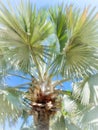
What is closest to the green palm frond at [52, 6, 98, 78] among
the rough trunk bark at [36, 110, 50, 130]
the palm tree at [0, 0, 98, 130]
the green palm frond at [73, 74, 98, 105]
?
the palm tree at [0, 0, 98, 130]

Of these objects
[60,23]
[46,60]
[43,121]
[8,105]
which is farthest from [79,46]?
[8,105]

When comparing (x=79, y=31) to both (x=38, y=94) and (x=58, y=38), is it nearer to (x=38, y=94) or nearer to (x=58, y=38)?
(x=58, y=38)

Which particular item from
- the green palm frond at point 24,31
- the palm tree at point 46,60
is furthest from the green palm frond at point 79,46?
the green palm frond at point 24,31

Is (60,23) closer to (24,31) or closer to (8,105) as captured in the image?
(24,31)

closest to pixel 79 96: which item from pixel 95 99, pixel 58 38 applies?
pixel 95 99

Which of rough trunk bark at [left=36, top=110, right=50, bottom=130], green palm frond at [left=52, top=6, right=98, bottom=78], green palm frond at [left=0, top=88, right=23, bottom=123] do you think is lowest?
rough trunk bark at [left=36, top=110, right=50, bottom=130]

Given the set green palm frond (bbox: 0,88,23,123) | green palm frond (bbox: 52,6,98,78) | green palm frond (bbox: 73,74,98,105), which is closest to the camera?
green palm frond (bbox: 52,6,98,78)

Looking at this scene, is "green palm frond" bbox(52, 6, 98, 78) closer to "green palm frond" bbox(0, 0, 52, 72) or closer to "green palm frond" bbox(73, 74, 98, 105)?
"green palm frond" bbox(73, 74, 98, 105)
